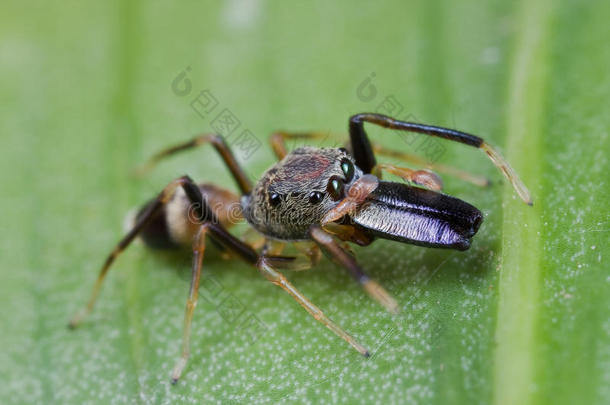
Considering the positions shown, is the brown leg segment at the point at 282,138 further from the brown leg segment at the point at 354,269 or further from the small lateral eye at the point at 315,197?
the brown leg segment at the point at 354,269

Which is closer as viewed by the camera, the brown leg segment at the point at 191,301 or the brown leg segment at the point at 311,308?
the brown leg segment at the point at 311,308

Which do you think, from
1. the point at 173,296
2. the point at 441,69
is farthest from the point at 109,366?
the point at 441,69

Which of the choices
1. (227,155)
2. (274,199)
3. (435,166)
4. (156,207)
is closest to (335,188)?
(274,199)

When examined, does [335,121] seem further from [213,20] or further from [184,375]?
[184,375]

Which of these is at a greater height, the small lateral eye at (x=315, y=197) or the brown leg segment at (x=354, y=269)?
the small lateral eye at (x=315, y=197)

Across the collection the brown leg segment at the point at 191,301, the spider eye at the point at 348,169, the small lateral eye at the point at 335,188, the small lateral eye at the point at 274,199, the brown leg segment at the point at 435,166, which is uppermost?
the spider eye at the point at 348,169

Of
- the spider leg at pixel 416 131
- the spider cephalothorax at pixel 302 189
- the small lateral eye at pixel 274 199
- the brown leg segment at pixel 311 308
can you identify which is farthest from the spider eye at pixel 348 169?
the brown leg segment at pixel 311 308

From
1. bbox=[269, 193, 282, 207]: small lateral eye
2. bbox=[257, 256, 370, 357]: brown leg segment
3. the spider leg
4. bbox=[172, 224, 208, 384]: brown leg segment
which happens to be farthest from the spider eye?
bbox=[172, 224, 208, 384]: brown leg segment
